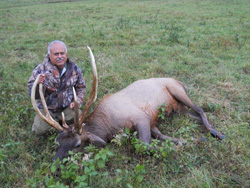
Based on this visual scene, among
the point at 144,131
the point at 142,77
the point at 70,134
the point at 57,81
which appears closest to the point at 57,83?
the point at 57,81

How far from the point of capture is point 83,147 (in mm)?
3852

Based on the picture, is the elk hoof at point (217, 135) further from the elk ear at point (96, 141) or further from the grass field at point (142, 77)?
the elk ear at point (96, 141)

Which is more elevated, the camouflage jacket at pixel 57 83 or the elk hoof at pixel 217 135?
the camouflage jacket at pixel 57 83

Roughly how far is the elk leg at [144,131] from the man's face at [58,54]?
5.64 feet

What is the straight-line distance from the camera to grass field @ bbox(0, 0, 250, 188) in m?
3.21

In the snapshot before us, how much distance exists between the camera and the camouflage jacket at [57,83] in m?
4.16

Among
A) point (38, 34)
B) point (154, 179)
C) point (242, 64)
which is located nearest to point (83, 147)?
point (154, 179)

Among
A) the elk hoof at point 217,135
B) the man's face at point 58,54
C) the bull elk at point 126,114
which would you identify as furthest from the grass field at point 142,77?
the man's face at point 58,54

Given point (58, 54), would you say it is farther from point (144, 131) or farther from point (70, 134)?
point (144, 131)

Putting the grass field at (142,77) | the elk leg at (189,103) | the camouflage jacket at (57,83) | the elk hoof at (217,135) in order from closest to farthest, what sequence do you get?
the grass field at (142,77) → the elk hoof at (217,135) → the camouflage jacket at (57,83) → the elk leg at (189,103)

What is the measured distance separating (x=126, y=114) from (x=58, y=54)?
157 centimetres

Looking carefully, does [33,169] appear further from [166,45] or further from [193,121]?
[166,45]

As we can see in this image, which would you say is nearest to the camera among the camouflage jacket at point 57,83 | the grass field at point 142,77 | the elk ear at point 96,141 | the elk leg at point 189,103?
the grass field at point 142,77

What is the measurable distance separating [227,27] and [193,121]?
7.42 meters
